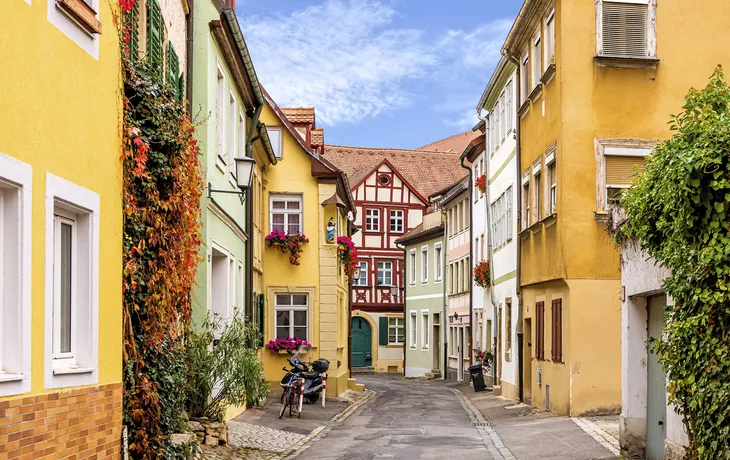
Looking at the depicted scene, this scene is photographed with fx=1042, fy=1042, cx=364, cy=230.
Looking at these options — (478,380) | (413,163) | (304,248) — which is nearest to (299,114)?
(304,248)

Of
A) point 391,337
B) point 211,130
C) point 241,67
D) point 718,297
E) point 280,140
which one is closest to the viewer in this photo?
point 718,297

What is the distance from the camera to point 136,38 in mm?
11180

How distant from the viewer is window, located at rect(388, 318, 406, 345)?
5869 centimetres

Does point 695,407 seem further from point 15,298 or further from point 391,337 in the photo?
point 391,337

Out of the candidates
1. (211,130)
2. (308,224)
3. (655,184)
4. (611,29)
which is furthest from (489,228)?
(655,184)

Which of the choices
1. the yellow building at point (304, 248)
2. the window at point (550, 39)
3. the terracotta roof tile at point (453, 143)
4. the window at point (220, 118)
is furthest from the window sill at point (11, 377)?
the terracotta roof tile at point (453, 143)

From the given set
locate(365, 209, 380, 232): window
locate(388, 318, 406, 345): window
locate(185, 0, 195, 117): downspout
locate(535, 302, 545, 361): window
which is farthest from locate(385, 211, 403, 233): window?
locate(185, 0, 195, 117): downspout

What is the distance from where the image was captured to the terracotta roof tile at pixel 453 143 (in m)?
72.6

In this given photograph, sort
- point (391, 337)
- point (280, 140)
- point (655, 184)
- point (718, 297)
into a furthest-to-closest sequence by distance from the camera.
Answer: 1. point (391, 337)
2. point (280, 140)
3. point (655, 184)
4. point (718, 297)

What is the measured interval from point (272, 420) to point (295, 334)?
28.7ft

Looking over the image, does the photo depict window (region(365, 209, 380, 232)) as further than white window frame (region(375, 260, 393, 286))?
No

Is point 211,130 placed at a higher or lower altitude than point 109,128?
higher

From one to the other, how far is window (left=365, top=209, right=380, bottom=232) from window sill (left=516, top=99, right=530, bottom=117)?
108 feet

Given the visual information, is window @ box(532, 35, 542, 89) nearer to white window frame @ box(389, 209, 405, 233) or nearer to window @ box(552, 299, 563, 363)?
window @ box(552, 299, 563, 363)
